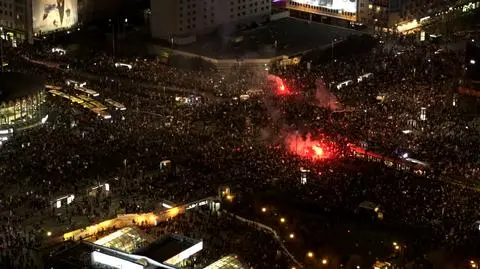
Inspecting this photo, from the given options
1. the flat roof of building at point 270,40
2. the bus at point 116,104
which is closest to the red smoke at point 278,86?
the flat roof of building at point 270,40

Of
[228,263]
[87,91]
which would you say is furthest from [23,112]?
[228,263]

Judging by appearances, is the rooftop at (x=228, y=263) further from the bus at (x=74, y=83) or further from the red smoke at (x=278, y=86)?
the bus at (x=74, y=83)

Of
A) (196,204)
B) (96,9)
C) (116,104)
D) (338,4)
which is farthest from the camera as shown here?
(96,9)

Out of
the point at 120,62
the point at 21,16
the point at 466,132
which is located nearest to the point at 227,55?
the point at 120,62

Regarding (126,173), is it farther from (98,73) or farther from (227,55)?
(227,55)

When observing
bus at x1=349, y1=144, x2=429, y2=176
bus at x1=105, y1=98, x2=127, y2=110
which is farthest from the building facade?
bus at x1=349, y1=144, x2=429, y2=176

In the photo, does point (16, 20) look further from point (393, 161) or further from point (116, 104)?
point (393, 161)
